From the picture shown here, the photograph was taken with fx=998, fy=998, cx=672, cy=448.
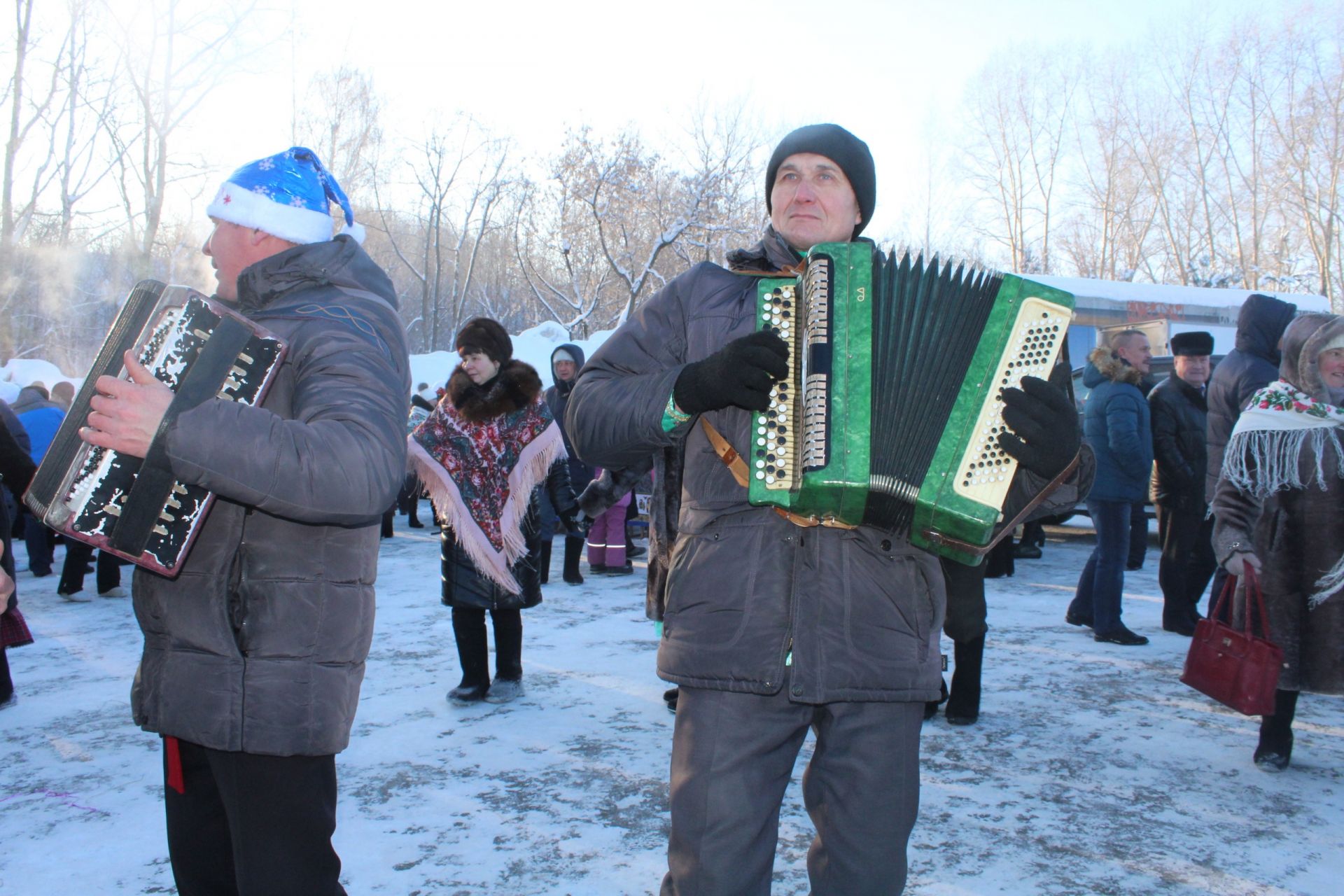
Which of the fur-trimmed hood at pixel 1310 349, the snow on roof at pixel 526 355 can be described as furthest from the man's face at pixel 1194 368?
the snow on roof at pixel 526 355

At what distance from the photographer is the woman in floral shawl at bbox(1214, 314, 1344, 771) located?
391 cm

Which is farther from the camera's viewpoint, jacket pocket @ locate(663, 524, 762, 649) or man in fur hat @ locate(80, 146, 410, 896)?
jacket pocket @ locate(663, 524, 762, 649)

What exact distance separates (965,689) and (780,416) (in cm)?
300

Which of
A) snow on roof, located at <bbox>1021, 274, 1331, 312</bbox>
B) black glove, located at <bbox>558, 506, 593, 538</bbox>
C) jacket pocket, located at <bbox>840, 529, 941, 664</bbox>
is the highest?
snow on roof, located at <bbox>1021, 274, 1331, 312</bbox>

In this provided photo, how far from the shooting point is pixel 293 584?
6.24 feet

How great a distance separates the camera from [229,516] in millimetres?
1898

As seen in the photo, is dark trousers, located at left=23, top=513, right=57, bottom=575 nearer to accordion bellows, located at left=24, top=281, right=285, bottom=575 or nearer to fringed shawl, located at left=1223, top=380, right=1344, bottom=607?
accordion bellows, located at left=24, top=281, right=285, bottom=575

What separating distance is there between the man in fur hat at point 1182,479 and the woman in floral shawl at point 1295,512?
2429 mm

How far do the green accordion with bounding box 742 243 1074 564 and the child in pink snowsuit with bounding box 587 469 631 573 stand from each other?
6956 mm

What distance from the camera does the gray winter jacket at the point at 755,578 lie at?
2.12 metres

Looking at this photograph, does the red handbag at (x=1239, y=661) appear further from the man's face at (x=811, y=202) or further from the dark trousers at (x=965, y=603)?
the man's face at (x=811, y=202)

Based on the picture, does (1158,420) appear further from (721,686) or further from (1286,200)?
(1286,200)

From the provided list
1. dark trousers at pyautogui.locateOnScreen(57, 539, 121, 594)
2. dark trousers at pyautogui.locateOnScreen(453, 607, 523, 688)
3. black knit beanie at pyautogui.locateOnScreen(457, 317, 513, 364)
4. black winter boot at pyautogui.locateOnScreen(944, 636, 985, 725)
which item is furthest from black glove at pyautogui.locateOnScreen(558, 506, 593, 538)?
dark trousers at pyautogui.locateOnScreen(57, 539, 121, 594)

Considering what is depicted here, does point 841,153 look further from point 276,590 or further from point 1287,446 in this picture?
point 1287,446
